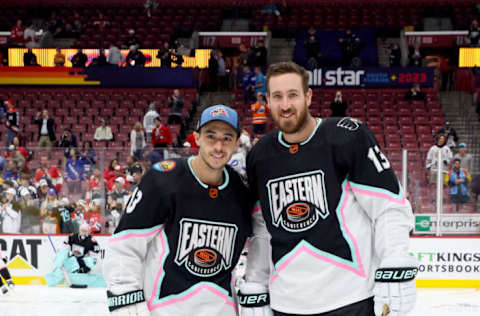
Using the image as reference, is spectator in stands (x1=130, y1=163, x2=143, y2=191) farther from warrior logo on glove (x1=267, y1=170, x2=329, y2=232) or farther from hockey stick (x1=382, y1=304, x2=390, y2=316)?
hockey stick (x1=382, y1=304, x2=390, y2=316)

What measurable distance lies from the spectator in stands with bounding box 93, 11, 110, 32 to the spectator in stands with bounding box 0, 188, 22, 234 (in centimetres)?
1256

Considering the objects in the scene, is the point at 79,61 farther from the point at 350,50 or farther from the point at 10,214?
the point at 10,214

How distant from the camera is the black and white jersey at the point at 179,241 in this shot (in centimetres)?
291

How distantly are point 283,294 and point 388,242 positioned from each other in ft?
1.87

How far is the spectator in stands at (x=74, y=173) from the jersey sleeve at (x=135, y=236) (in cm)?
608

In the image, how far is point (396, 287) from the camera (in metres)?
2.68

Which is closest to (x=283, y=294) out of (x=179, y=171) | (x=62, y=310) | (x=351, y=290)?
(x=351, y=290)

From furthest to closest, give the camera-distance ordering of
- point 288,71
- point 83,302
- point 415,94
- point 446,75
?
point 446,75
point 415,94
point 83,302
point 288,71

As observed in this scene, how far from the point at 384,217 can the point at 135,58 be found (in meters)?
14.6

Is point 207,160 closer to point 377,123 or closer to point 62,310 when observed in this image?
point 62,310

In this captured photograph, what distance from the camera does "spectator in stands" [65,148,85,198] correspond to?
28.8ft

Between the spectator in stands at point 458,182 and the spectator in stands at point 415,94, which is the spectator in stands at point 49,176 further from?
the spectator in stands at point 415,94

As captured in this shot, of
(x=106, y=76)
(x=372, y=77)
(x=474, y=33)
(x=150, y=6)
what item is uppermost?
(x=150, y=6)

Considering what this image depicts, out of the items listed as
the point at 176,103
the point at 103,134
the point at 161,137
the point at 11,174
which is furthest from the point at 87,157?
the point at 176,103
